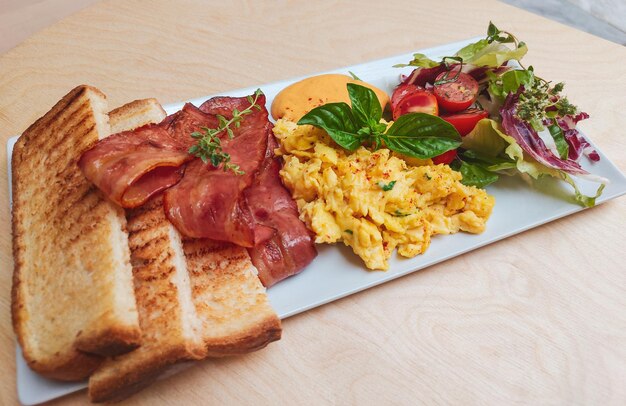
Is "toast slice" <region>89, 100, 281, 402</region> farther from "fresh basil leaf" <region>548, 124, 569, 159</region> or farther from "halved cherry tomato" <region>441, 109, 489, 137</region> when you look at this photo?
"fresh basil leaf" <region>548, 124, 569, 159</region>

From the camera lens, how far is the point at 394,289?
254 cm

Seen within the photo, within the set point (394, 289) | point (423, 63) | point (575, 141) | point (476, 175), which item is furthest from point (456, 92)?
point (394, 289)

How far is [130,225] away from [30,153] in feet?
2.75

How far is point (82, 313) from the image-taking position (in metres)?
2.02

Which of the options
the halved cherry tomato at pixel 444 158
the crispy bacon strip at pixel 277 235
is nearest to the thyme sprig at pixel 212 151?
the crispy bacon strip at pixel 277 235

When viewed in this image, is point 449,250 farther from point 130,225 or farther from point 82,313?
point 82,313

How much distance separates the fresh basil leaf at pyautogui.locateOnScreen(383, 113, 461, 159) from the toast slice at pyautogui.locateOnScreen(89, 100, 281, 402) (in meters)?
1.00

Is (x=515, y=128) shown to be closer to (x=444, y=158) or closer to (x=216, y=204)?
(x=444, y=158)

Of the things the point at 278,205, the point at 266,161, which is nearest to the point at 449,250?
the point at 278,205

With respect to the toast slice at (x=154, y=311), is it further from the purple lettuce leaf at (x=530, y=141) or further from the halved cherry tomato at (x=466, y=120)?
the purple lettuce leaf at (x=530, y=141)

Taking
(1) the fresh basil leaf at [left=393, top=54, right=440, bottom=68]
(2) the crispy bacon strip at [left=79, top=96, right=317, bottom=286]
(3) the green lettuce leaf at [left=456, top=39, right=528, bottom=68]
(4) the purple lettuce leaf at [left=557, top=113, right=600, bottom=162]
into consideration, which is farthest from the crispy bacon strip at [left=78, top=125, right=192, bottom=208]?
(4) the purple lettuce leaf at [left=557, top=113, right=600, bottom=162]

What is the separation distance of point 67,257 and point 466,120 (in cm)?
231

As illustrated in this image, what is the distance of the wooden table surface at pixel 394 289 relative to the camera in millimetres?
2254

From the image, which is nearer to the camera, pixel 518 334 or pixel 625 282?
pixel 518 334
